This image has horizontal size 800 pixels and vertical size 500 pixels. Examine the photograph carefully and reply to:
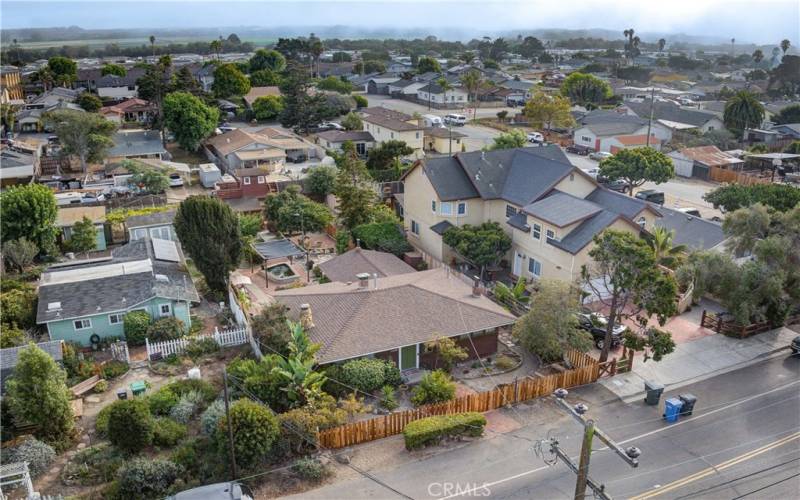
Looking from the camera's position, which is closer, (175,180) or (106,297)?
(106,297)

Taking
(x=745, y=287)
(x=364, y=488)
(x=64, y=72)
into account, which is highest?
(x=64, y=72)

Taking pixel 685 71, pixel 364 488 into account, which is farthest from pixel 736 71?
pixel 364 488

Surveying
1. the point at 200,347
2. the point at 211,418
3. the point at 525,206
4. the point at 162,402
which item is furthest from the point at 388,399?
the point at 525,206

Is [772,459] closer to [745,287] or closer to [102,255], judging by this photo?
[745,287]

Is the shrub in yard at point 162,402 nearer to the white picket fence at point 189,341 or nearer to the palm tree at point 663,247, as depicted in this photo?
the white picket fence at point 189,341

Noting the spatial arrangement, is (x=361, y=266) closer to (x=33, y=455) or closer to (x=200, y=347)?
(x=200, y=347)

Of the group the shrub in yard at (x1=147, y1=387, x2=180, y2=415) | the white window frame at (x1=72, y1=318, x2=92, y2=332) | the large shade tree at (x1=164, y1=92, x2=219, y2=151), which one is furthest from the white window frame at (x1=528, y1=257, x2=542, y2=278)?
the large shade tree at (x1=164, y1=92, x2=219, y2=151)
